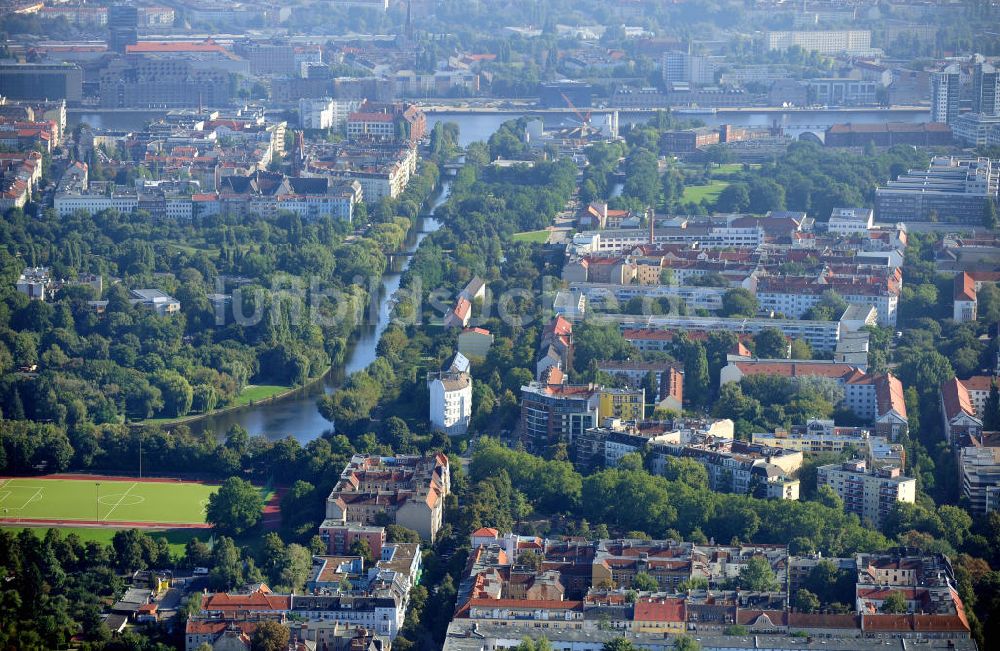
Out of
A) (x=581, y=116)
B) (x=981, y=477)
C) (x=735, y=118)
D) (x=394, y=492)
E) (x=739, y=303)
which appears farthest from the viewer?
(x=735, y=118)

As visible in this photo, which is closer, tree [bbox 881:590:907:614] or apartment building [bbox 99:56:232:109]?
tree [bbox 881:590:907:614]

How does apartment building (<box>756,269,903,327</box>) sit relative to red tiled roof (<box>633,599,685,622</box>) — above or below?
above

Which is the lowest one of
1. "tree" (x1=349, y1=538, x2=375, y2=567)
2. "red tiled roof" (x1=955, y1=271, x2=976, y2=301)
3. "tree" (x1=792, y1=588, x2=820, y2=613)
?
"tree" (x1=349, y1=538, x2=375, y2=567)

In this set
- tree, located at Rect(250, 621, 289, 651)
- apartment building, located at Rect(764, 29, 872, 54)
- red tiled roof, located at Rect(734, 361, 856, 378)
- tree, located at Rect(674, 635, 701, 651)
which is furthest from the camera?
apartment building, located at Rect(764, 29, 872, 54)

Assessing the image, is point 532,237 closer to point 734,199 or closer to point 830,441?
point 734,199

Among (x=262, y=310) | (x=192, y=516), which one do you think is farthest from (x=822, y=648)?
(x=262, y=310)

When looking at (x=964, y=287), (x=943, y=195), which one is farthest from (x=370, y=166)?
(x=964, y=287)

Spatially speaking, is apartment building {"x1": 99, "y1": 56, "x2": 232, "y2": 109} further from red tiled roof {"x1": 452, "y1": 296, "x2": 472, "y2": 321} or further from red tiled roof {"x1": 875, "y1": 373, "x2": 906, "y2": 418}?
red tiled roof {"x1": 875, "y1": 373, "x2": 906, "y2": 418}

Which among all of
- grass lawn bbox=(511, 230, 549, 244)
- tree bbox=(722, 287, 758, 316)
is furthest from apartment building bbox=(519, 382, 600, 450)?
grass lawn bbox=(511, 230, 549, 244)
